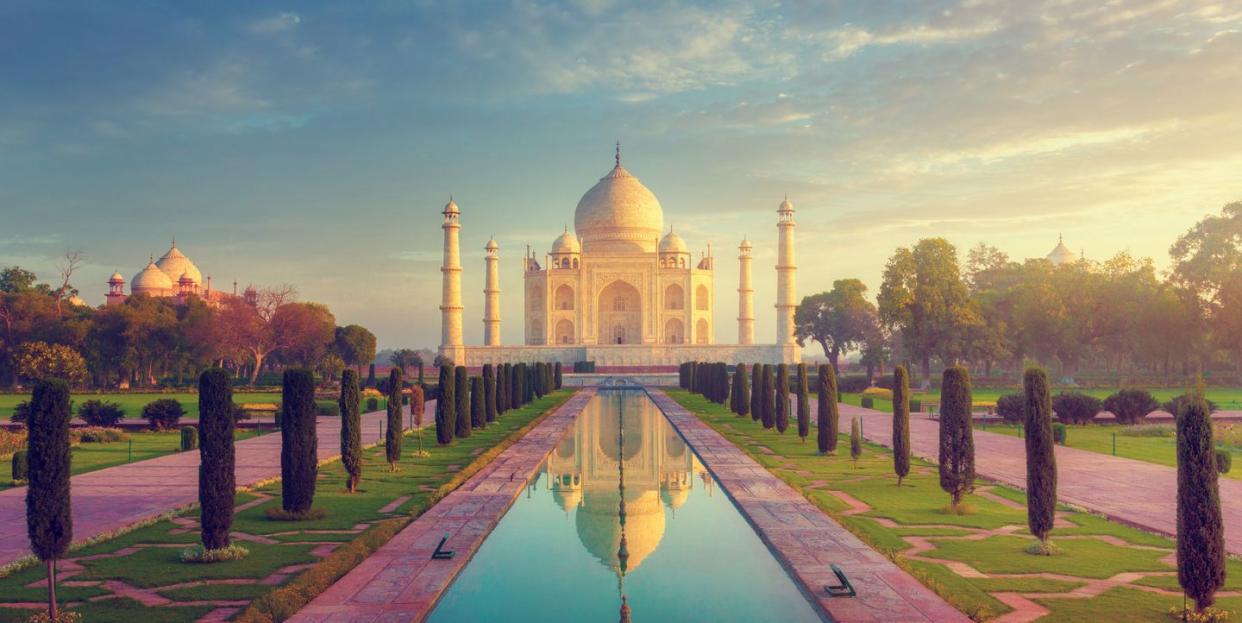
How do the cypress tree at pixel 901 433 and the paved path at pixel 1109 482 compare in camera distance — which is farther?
the cypress tree at pixel 901 433

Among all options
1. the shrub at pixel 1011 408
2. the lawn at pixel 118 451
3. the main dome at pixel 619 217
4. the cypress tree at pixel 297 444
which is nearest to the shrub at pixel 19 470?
the lawn at pixel 118 451

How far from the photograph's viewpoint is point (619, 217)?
57.5 metres

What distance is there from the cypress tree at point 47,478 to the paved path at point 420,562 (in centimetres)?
170

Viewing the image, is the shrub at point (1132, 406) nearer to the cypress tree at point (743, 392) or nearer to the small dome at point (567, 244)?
the cypress tree at point (743, 392)

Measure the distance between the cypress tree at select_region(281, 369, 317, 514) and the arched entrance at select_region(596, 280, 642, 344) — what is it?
4817 cm

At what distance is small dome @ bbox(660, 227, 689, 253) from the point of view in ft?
192

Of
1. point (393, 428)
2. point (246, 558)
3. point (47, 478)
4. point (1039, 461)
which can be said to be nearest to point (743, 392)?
point (393, 428)

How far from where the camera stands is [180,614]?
6191mm

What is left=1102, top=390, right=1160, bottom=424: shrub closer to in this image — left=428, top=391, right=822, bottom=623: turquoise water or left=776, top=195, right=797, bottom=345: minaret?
left=428, top=391, right=822, bottom=623: turquoise water

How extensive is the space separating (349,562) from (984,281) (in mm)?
50110

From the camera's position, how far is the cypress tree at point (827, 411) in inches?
584

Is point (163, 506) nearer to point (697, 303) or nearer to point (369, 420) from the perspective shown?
point (369, 420)

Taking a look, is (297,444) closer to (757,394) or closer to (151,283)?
(757,394)

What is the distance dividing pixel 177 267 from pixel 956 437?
64.8m
